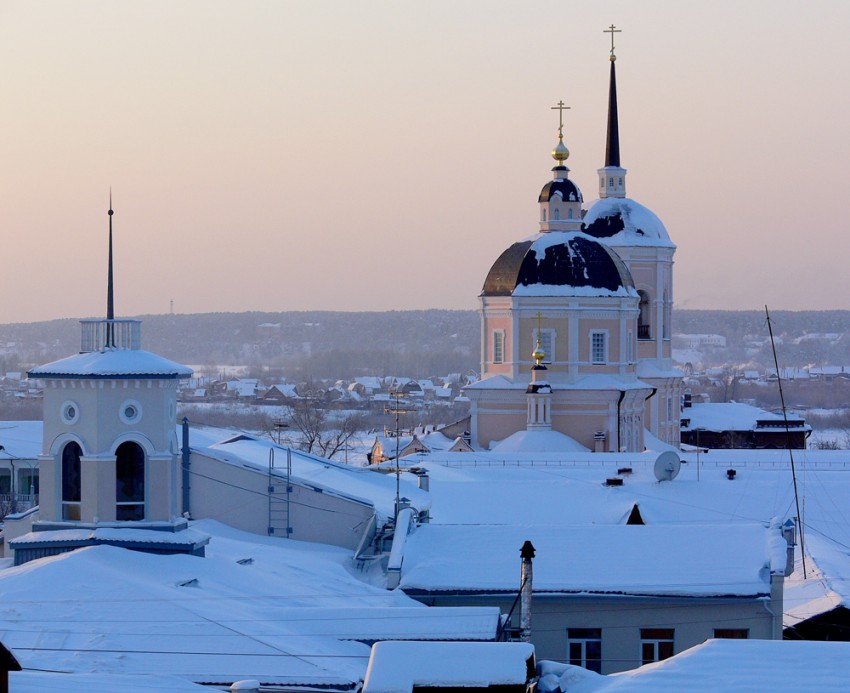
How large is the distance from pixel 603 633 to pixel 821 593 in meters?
4.36

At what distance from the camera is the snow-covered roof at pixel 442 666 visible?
14.4 m

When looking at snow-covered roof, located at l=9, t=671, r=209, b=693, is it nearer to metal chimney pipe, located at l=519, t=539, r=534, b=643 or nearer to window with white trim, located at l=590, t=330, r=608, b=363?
metal chimney pipe, located at l=519, t=539, r=534, b=643

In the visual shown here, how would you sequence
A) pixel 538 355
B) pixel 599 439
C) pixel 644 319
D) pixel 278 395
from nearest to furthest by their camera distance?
pixel 538 355 < pixel 599 439 < pixel 644 319 < pixel 278 395

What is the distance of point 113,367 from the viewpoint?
2077 cm

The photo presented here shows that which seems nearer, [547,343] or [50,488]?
[50,488]

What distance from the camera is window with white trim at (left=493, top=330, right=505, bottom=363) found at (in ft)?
184

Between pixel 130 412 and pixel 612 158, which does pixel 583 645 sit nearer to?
pixel 130 412

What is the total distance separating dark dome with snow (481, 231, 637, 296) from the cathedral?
31 millimetres

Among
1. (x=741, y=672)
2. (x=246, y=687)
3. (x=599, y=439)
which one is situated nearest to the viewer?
(x=741, y=672)

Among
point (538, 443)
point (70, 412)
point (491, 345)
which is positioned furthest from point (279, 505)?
point (491, 345)

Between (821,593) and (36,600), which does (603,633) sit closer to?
(821,593)

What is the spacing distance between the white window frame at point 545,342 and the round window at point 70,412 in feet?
117

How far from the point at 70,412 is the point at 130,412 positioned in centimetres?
69

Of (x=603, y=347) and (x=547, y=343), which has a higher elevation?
(x=547, y=343)
